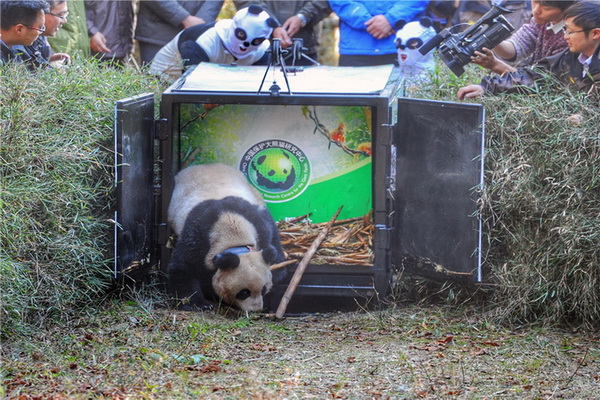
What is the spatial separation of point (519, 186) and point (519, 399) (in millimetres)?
1890

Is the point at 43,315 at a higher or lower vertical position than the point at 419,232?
lower

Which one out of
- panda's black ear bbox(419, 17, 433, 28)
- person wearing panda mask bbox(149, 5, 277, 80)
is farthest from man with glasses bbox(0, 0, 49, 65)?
panda's black ear bbox(419, 17, 433, 28)

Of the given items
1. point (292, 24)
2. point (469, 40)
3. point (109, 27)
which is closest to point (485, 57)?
point (469, 40)

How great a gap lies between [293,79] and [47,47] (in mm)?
2313

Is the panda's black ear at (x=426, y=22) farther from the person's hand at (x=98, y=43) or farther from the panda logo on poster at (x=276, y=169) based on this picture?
the person's hand at (x=98, y=43)

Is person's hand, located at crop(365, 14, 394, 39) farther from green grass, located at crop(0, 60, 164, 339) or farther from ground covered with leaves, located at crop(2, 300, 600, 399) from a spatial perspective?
ground covered with leaves, located at crop(2, 300, 600, 399)

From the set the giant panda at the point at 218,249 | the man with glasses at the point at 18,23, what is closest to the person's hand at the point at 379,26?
the giant panda at the point at 218,249

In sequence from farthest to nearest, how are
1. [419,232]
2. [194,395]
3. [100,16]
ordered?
[100,16] < [419,232] < [194,395]

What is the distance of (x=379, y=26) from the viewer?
898cm

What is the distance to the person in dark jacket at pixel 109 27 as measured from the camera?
933cm

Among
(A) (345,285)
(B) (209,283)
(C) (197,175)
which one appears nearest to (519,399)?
(A) (345,285)

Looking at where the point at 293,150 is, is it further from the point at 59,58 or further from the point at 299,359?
the point at 59,58

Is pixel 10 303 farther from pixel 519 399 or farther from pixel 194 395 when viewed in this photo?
pixel 519 399

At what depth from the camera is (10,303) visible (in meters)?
4.71
